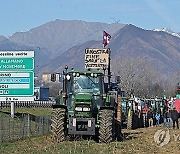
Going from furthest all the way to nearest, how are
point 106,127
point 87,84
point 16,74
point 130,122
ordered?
point 130,122
point 16,74
point 87,84
point 106,127

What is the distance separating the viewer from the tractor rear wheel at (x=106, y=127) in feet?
70.2

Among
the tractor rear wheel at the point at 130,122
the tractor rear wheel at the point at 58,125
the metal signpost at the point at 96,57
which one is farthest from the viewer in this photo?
the tractor rear wheel at the point at 130,122

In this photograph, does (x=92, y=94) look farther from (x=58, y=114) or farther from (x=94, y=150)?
(x=94, y=150)

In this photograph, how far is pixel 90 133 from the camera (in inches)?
842

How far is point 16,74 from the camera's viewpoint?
33094 mm

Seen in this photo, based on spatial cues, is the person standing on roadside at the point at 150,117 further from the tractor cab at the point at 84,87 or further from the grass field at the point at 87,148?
the grass field at the point at 87,148

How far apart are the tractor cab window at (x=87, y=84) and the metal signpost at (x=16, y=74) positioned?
10.6 metres

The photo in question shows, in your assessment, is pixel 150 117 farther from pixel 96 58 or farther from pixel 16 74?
pixel 16 74

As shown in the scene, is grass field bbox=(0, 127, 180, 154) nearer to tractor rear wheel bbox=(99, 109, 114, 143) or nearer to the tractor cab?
tractor rear wheel bbox=(99, 109, 114, 143)

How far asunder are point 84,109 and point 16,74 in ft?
39.7

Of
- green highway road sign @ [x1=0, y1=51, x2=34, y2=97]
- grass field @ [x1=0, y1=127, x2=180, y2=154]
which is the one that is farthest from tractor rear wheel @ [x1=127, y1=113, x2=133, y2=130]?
grass field @ [x1=0, y1=127, x2=180, y2=154]

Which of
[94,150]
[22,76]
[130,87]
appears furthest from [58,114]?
[130,87]

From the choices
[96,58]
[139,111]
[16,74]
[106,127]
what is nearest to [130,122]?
[96,58]

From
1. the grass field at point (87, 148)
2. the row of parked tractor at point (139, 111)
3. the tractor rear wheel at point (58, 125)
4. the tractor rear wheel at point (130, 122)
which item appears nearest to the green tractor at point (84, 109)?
the tractor rear wheel at point (58, 125)
